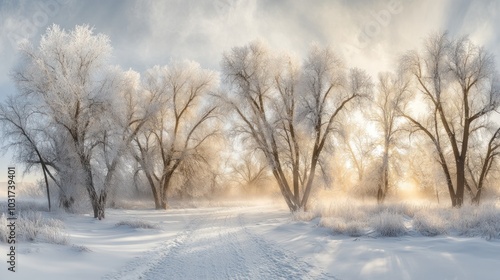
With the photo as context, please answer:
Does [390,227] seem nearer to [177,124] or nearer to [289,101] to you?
[289,101]

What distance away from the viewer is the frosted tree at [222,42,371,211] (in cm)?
1923

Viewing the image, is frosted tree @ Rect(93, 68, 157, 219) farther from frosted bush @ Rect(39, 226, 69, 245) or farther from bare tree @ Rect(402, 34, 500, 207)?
bare tree @ Rect(402, 34, 500, 207)

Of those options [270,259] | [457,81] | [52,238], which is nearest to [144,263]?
[52,238]

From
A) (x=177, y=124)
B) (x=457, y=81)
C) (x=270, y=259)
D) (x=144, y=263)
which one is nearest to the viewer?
(x=270, y=259)

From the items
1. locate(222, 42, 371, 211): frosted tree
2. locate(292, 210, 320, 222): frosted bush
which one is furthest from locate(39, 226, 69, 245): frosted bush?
locate(222, 42, 371, 211): frosted tree

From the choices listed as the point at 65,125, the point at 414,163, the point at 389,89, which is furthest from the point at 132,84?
the point at 414,163

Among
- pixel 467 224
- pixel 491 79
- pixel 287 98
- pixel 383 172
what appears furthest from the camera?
pixel 383 172

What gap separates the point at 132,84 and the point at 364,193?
23.4m

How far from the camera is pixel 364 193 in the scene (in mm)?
31391

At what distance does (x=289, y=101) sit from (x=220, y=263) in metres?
14.9

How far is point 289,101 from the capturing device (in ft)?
67.3

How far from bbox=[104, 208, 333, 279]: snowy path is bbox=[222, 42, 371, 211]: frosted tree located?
10.7m

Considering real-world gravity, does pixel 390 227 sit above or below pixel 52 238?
below

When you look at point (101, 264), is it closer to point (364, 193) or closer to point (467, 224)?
point (467, 224)
